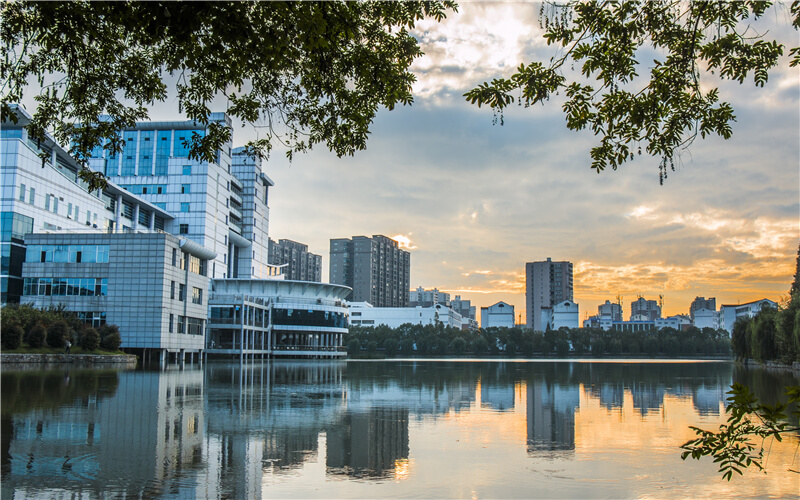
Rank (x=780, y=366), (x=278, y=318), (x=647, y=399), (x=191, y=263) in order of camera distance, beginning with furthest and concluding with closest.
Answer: (x=278, y=318) → (x=191, y=263) → (x=780, y=366) → (x=647, y=399)

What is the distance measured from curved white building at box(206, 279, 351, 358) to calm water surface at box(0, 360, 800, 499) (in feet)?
Result: 220

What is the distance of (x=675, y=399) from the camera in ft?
81.6

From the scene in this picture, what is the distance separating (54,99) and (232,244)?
9638 centimetres

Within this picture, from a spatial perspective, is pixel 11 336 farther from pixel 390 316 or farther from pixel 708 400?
pixel 390 316

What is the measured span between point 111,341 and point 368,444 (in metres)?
47.7

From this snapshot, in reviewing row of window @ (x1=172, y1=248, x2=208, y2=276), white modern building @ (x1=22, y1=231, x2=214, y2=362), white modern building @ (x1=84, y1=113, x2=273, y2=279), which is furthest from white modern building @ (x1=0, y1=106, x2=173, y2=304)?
white modern building @ (x1=84, y1=113, x2=273, y2=279)

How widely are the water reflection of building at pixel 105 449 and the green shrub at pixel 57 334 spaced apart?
31643 millimetres

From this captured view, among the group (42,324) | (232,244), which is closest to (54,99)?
(42,324)

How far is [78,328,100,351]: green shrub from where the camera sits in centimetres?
4988

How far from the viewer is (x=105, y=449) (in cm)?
1160

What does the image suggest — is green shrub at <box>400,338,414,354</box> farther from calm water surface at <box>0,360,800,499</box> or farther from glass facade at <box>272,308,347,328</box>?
calm water surface at <box>0,360,800,499</box>

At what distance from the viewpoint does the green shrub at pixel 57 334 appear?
46.9 metres

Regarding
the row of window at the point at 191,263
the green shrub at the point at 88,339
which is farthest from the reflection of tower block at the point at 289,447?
the row of window at the point at 191,263

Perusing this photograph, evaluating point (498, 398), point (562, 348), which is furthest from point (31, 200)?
point (562, 348)
